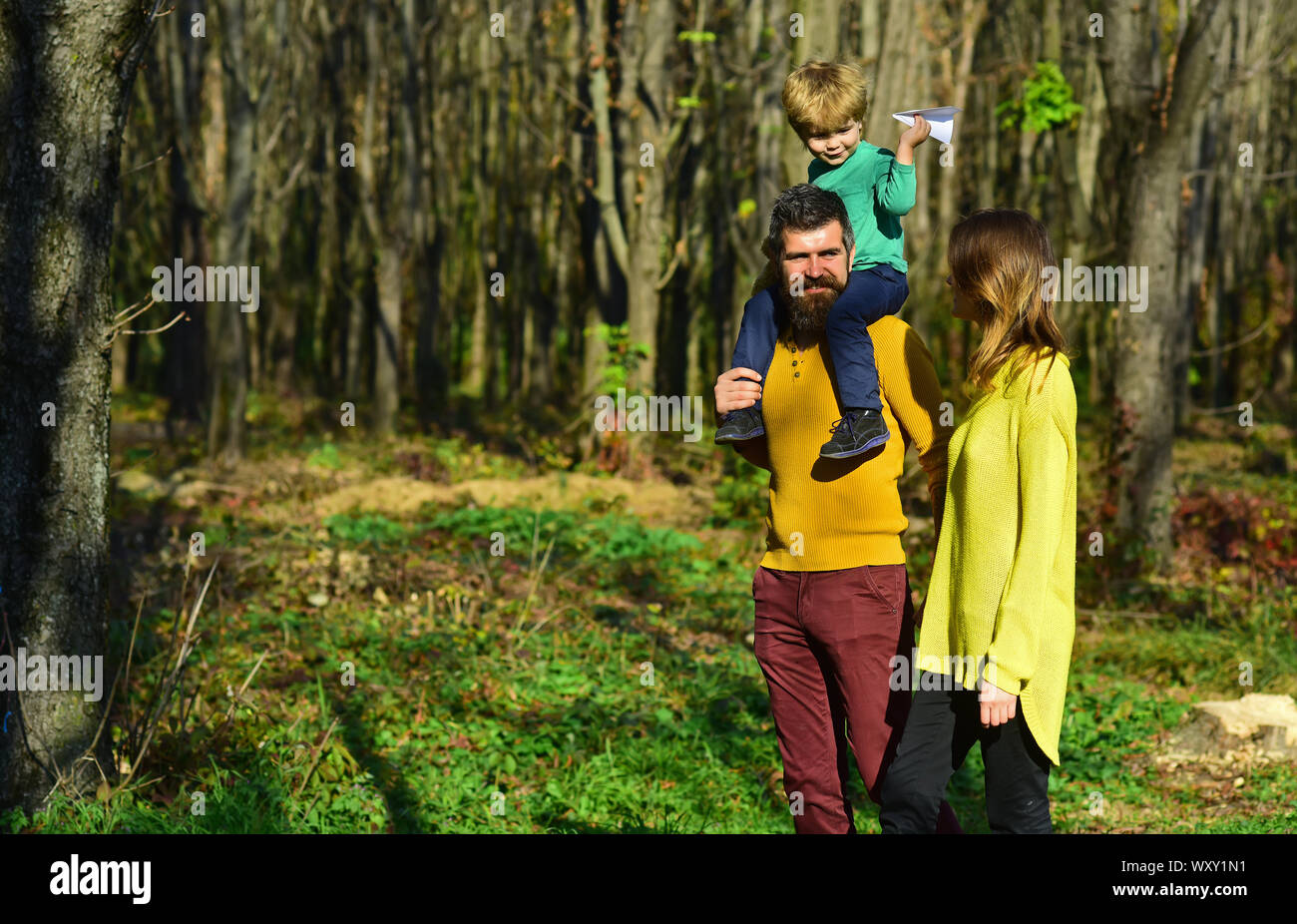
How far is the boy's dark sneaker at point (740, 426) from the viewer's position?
3.60 metres

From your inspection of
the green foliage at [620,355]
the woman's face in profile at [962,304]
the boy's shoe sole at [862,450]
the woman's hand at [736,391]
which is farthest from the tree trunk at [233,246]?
the woman's face in profile at [962,304]

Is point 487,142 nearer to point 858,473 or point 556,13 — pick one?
point 556,13

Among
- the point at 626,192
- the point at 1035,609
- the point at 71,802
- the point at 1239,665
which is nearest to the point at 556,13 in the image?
the point at 626,192

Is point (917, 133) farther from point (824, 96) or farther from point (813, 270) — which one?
point (813, 270)

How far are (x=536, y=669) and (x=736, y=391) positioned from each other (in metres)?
4.33

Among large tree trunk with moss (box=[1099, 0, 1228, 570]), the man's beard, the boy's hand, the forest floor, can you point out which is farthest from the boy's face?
large tree trunk with moss (box=[1099, 0, 1228, 570])

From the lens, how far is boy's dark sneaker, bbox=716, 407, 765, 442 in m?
3.60

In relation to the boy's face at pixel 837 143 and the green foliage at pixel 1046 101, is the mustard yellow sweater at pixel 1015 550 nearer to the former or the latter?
the boy's face at pixel 837 143

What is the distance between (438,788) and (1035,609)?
360 centimetres

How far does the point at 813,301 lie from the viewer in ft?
11.7

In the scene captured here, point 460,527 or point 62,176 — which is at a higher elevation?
point 62,176

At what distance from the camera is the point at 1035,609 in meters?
3.15

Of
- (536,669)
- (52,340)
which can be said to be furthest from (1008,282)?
(536,669)

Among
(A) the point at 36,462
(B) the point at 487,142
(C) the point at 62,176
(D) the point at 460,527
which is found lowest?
(D) the point at 460,527
